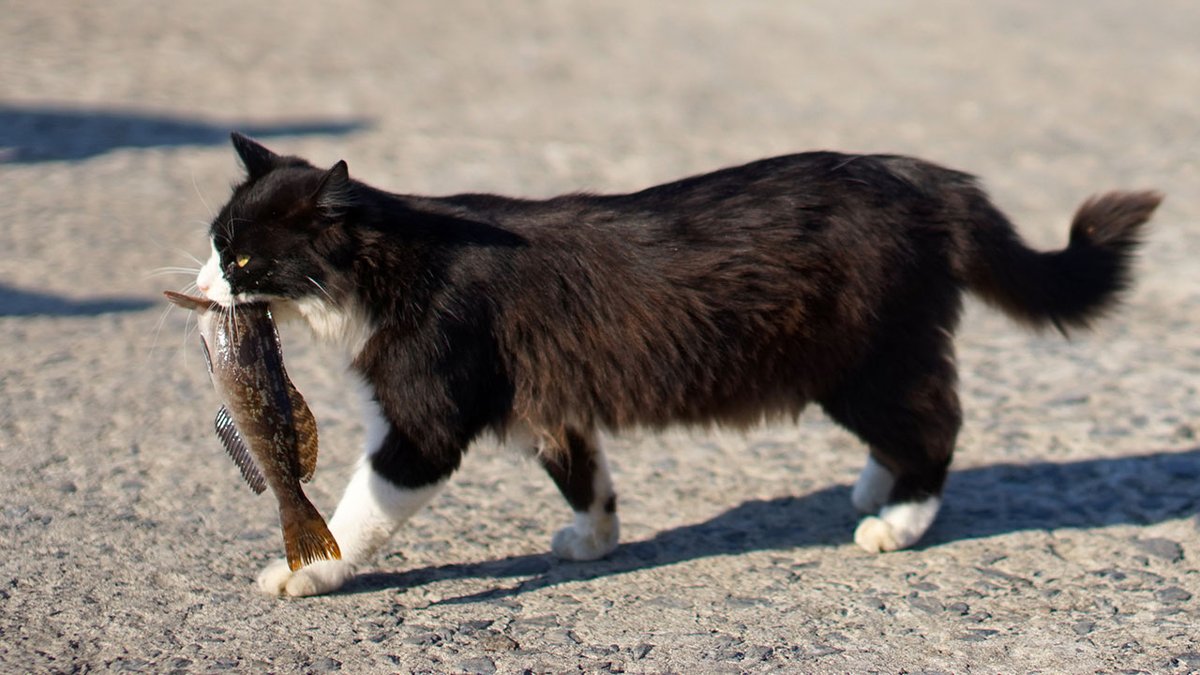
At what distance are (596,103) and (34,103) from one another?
3510mm

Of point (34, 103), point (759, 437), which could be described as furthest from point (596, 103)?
point (759, 437)

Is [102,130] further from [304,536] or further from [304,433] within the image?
[304,536]

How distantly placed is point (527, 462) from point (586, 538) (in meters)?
0.75

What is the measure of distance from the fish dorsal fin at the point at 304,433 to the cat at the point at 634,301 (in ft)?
0.49

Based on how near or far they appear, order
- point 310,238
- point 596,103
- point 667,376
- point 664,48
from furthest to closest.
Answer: point 664,48, point 596,103, point 667,376, point 310,238

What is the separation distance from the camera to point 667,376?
3.95 m

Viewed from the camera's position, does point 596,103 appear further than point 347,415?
Yes

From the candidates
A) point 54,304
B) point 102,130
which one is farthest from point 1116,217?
point 102,130

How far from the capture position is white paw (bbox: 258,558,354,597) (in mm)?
3752

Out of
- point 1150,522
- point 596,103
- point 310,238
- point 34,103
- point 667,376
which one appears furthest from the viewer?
point 596,103

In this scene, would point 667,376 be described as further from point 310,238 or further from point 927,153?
point 927,153

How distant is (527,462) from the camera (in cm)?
487

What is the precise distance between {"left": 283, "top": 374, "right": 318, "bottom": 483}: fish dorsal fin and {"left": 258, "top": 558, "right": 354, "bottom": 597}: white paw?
245 millimetres

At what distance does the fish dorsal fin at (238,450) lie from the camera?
374 cm
